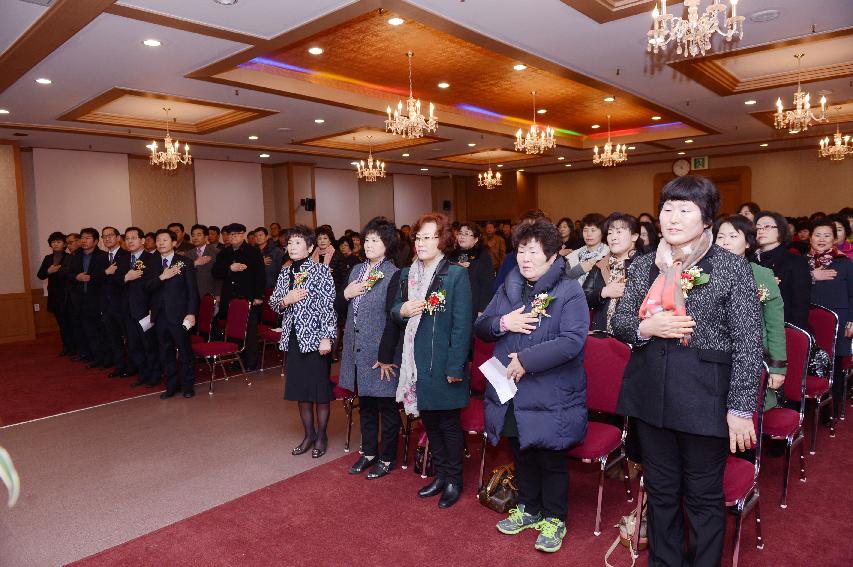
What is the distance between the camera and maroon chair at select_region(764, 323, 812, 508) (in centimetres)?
322

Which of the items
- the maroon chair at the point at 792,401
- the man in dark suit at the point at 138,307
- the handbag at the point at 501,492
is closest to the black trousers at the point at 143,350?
the man in dark suit at the point at 138,307

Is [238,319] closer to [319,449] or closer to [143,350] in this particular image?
[143,350]

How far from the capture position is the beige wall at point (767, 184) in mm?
14516

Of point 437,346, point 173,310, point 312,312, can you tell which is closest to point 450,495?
point 437,346

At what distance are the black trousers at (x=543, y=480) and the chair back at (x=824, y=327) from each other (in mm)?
2573

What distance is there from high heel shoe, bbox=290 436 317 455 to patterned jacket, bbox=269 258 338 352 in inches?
30.0

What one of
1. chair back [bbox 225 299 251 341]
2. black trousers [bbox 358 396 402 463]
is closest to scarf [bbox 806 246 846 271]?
black trousers [bbox 358 396 402 463]

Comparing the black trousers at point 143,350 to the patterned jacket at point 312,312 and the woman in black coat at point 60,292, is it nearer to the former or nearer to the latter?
the woman in black coat at point 60,292

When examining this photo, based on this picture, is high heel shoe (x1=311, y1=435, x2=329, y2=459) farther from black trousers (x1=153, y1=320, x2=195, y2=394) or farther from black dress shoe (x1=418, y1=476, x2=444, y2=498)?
black trousers (x1=153, y1=320, x2=195, y2=394)

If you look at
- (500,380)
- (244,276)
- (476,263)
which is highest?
(476,263)

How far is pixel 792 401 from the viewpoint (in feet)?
12.0

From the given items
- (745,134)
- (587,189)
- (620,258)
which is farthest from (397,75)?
(587,189)

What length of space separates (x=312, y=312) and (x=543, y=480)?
1.98 meters

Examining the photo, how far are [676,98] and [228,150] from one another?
8643 millimetres
